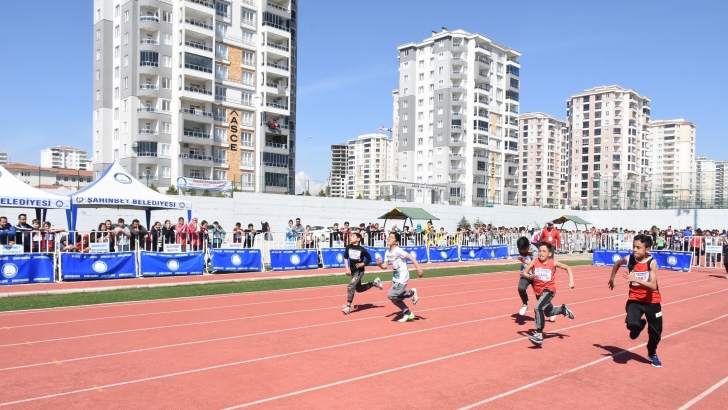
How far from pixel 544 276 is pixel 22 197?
1626 cm

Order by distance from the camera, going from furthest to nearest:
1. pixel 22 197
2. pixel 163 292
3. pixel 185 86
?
1. pixel 185 86
2. pixel 22 197
3. pixel 163 292

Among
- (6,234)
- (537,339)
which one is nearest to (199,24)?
(6,234)

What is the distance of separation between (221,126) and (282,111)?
343 inches

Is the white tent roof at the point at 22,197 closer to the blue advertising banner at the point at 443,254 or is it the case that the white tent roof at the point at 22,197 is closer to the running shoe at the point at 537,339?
the running shoe at the point at 537,339

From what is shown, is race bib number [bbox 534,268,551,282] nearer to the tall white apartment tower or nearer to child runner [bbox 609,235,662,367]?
child runner [bbox 609,235,662,367]

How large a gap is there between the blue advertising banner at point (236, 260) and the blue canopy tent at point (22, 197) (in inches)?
208

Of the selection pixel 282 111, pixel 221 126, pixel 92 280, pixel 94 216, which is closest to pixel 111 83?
pixel 221 126

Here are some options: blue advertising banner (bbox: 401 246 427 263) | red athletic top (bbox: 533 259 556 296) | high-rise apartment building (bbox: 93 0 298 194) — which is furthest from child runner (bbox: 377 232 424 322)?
high-rise apartment building (bbox: 93 0 298 194)

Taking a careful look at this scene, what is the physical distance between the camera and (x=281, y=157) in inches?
2662

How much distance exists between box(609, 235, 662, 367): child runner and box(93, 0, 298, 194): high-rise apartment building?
44.7 meters

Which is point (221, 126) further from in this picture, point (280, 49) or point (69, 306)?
point (69, 306)

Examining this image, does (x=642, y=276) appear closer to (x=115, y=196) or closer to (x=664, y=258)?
(x=115, y=196)

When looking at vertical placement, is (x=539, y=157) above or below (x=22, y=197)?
above

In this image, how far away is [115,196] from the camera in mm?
19812
